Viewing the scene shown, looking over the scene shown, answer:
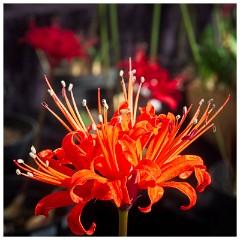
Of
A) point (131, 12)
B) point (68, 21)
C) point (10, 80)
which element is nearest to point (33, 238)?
point (10, 80)

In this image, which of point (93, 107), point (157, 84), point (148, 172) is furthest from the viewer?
point (93, 107)

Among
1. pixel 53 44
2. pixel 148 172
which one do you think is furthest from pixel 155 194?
pixel 53 44

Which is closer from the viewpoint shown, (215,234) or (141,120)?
(141,120)

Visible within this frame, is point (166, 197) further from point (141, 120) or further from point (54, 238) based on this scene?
point (141, 120)

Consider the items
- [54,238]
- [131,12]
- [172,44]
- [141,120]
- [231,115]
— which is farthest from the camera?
[172,44]

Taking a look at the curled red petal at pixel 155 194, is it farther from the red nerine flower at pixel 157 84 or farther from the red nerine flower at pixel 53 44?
the red nerine flower at pixel 53 44


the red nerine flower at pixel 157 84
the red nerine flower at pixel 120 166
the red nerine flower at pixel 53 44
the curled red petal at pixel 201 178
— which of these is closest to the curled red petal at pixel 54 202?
the red nerine flower at pixel 120 166

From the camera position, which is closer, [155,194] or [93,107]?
[155,194]

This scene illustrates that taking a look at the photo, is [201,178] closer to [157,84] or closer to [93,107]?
[157,84]

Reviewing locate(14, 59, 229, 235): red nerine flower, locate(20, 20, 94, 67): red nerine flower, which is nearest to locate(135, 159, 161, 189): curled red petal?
locate(14, 59, 229, 235): red nerine flower
